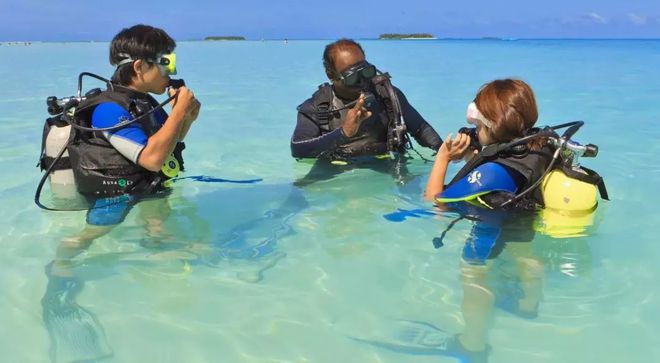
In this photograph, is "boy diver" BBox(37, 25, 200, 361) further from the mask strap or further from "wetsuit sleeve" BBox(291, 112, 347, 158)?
the mask strap

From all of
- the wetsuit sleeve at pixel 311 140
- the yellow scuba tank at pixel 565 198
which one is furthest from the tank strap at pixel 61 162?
the yellow scuba tank at pixel 565 198

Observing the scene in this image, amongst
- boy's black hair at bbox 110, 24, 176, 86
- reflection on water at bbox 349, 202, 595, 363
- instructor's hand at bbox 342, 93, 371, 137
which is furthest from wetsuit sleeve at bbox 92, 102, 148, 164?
reflection on water at bbox 349, 202, 595, 363

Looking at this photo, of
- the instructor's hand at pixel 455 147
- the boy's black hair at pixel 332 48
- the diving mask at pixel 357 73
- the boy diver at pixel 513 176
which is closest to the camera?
the boy diver at pixel 513 176

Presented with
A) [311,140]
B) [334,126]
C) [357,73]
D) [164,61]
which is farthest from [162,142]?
[334,126]

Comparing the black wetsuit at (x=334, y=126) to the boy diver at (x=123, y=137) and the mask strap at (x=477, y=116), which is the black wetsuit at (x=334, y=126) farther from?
the mask strap at (x=477, y=116)

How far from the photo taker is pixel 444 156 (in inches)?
137

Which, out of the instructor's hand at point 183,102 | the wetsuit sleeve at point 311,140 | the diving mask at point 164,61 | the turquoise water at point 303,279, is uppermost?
the diving mask at point 164,61

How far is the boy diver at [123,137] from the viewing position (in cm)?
350

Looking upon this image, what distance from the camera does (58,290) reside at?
10.6ft

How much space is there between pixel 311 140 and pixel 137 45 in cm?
164

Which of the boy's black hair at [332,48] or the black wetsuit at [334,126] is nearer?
the boy's black hair at [332,48]

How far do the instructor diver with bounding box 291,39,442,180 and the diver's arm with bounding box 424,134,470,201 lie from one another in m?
1.07

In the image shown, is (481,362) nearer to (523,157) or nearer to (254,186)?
(523,157)

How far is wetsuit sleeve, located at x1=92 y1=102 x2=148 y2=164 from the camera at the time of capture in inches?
139
